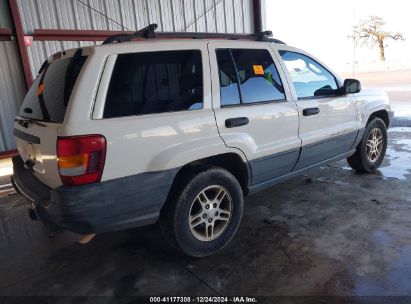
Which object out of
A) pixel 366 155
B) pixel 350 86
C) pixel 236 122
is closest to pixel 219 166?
pixel 236 122

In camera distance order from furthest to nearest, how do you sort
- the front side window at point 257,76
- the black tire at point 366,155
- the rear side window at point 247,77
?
1. the black tire at point 366,155
2. the front side window at point 257,76
3. the rear side window at point 247,77

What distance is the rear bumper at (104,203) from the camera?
93.1 inches

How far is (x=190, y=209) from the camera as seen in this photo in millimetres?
2896

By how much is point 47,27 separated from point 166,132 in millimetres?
6103

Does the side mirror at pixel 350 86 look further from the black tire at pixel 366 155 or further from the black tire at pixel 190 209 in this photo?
the black tire at pixel 190 209

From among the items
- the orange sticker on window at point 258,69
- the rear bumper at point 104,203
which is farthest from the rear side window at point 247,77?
the rear bumper at point 104,203

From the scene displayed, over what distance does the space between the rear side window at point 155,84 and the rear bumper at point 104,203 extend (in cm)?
51

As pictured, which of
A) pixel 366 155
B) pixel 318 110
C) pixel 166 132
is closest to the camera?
pixel 166 132

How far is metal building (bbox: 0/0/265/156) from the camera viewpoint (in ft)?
23.0

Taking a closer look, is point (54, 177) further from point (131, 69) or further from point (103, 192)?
point (131, 69)

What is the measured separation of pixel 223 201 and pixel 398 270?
150 cm

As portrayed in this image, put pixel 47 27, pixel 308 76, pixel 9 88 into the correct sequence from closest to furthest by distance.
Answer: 1. pixel 308 76
2. pixel 9 88
3. pixel 47 27

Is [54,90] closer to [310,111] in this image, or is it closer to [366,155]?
[310,111]

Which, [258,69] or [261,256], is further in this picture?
[258,69]
